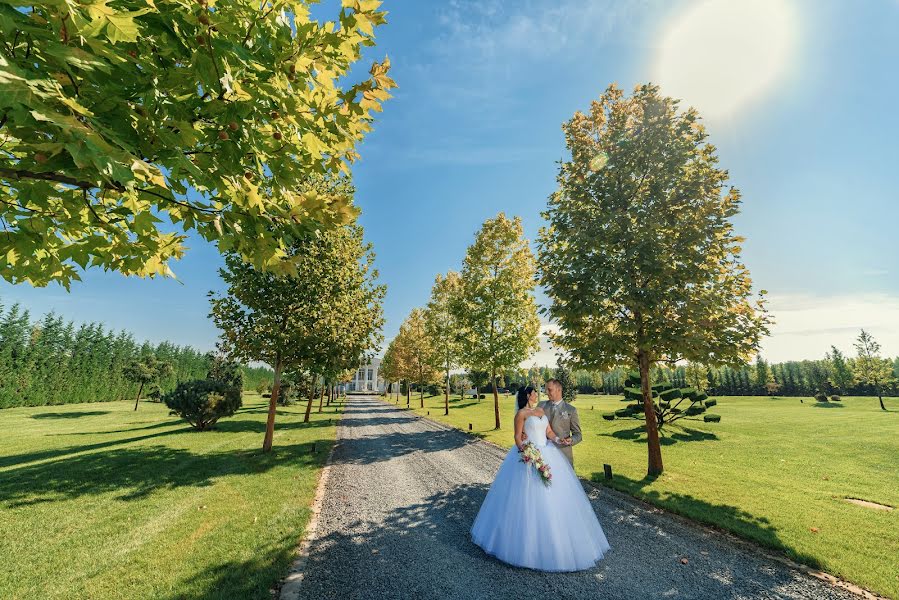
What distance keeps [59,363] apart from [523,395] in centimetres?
6193

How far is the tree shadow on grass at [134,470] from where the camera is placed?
30.2ft

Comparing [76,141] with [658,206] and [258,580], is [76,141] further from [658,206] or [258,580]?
[658,206]

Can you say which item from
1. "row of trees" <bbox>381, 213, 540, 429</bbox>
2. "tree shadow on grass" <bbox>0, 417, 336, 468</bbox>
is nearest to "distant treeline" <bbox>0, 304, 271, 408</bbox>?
"tree shadow on grass" <bbox>0, 417, 336, 468</bbox>

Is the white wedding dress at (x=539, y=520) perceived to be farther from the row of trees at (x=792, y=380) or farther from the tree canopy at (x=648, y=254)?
the row of trees at (x=792, y=380)

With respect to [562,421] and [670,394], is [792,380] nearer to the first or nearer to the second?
[670,394]

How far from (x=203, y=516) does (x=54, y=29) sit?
8.55 m

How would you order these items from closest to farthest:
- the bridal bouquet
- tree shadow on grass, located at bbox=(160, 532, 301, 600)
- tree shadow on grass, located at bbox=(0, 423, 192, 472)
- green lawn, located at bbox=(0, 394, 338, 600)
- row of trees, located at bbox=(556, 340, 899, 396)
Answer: tree shadow on grass, located at bbox=(160, 532, 301, 600), green lawn, located at bbox=(0, 394, 338, 600), the bridal bouquet, tree shadow on grass, located at bbox=(0, 423, 192, 472), row of trees, located at bbox=(556, 340, 899, 396)

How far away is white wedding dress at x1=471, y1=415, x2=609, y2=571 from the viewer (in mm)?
5734

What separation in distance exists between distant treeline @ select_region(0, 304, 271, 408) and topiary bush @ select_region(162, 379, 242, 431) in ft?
111

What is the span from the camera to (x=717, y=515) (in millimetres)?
8188

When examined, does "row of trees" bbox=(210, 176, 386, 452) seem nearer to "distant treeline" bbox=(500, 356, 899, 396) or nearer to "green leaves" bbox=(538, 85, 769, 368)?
"green leaves" bbox=(538, 85, 769, 368)

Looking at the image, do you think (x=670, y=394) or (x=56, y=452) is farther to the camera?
(x=670, y=394)

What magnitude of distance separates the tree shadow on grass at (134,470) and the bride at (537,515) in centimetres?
850

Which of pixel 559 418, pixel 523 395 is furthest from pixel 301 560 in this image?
pixel 559 418
